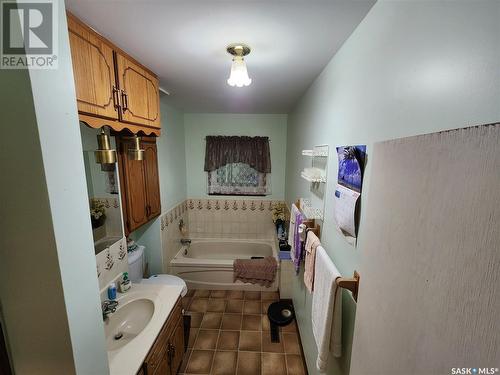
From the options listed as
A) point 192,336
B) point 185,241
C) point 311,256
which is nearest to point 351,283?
point 311,256

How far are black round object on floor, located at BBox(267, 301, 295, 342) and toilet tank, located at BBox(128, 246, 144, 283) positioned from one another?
4.85 ft

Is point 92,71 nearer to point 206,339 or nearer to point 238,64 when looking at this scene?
point 238,64

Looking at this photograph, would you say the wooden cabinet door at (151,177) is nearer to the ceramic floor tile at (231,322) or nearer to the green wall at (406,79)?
the ceramic floor tile at (231,322)

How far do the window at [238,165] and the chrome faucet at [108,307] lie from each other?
2245mm

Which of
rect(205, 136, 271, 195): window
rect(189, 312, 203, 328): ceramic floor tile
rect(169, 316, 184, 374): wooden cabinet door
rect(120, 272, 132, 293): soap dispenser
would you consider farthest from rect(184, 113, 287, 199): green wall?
rect(169, 316, 184, 374): wooden cabinet door

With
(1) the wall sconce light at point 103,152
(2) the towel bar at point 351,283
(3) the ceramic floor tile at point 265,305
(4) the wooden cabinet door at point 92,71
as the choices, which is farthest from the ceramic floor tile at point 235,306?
(4) the wooden cabinet door at point 92,71

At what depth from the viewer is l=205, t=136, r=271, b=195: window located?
3475 mm

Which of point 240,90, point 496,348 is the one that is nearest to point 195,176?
point 240,90

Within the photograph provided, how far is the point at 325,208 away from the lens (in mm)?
1445

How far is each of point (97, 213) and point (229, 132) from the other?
7.65 ft

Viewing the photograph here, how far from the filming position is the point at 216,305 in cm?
277

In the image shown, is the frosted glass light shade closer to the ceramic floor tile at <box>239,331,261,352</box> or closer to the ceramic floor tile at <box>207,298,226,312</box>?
the ceramic floor tile at <box>239,331,261,352</box>

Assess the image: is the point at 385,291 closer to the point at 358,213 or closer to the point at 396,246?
the point at 396,246

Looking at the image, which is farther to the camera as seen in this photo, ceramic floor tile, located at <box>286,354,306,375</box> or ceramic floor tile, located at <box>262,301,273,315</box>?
ceramic floor tile, located at <box>262,301,273,315</box>
